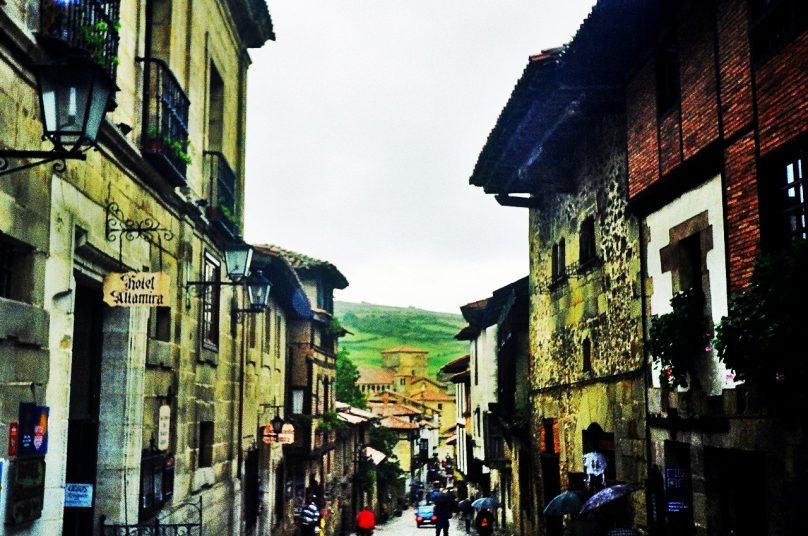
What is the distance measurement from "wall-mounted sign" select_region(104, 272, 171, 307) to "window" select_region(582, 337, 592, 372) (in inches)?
329

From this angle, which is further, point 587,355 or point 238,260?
point 587,355

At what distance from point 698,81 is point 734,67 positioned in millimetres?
980

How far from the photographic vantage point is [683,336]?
34.6 ft

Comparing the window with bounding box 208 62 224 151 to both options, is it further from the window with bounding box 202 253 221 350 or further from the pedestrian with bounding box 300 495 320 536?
the pedestrian with bounding box 300 495 320 536

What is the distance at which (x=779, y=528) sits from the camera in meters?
8.80

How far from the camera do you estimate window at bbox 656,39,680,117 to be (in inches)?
460

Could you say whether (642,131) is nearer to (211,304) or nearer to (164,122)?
(164,122)

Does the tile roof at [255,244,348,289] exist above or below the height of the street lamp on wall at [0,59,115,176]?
above

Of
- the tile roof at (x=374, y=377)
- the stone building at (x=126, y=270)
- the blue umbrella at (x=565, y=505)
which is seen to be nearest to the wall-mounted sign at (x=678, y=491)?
the blue umbrella at (x=565, y=505)

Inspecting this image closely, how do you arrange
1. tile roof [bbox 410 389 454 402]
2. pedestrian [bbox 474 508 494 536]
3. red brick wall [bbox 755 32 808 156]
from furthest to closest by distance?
tile roof [bbox 410 389 454 402] < pedestrian [bbox 474 508 494 536] < red brick wall [bbox 755 32 808 156]

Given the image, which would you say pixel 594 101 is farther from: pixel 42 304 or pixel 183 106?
pixel 42 304

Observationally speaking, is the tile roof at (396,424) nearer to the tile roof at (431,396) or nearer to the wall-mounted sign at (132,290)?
the tile roof at (431,396)

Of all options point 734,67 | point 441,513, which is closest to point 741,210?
point 734,67

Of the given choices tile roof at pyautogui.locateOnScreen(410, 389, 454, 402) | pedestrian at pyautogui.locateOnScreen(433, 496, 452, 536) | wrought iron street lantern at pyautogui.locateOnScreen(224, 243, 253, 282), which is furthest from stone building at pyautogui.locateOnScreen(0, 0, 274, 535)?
tile roof at pyautogui.locateOnScreen(410, 389, 454, 402)
